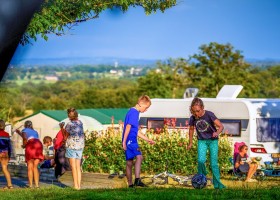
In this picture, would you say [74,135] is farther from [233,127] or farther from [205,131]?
[233,127]

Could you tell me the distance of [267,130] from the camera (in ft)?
78.9

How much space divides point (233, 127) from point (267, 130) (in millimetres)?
1038

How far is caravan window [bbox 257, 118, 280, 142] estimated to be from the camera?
23891mm

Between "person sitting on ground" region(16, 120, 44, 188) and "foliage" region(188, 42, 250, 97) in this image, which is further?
"foliage" region(188, 42, 250, 97)

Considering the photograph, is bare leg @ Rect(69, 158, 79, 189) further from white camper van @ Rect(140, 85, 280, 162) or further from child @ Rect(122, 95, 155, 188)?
white camper van @ Rect(140, 85, 280, 162)

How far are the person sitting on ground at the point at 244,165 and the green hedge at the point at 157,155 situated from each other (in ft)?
5.78

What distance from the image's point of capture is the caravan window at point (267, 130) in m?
23.9

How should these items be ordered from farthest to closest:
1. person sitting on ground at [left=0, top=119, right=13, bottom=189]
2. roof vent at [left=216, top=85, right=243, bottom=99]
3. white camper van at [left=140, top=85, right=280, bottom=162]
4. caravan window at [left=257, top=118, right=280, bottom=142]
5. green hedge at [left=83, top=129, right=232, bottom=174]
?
roof vent at [left=216, top=85, right=243, bottom=99] → caravan window at [left=257, top=118, right=280, bottom=142] → white camper van at [left=140, top=85, right=280, bottom=162] → green hedge at [left=83, top=129, right=232, bottom=174] → person sitting on ground at [left=0, top=119, right=13, bottom=189]

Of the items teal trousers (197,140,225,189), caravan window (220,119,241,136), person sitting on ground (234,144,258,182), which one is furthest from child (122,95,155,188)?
caravan window (220,119,241,136)

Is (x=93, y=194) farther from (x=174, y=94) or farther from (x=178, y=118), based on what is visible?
(x=174, y=94)

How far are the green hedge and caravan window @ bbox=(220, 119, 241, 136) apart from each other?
214 cm

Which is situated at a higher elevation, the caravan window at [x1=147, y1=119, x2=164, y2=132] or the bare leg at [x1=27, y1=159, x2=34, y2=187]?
the caravan window at [x1=147, y1=119, x2=164, y2=132]

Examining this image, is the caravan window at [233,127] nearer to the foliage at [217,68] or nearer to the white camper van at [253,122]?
the white camper van at [253,122]

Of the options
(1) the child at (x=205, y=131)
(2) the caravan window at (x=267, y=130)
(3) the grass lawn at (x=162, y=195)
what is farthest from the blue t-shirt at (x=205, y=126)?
(2) the caravan window at (x=267, y=130)
